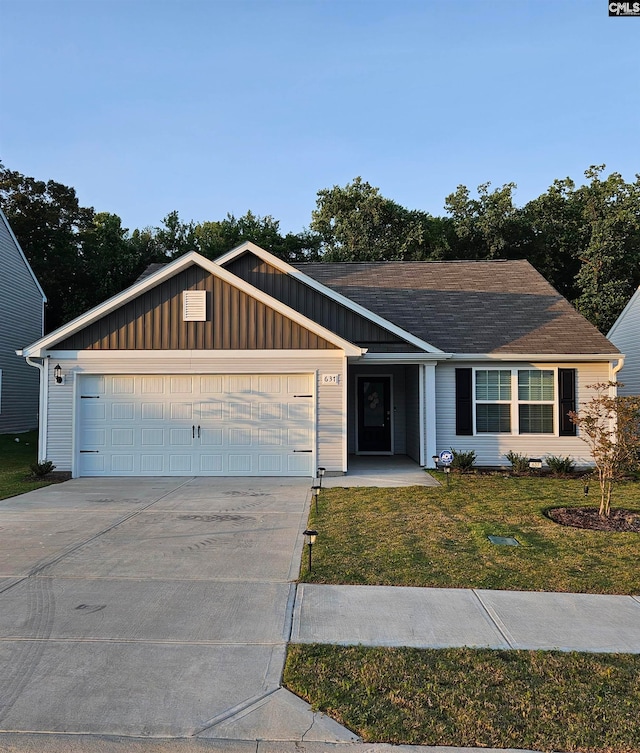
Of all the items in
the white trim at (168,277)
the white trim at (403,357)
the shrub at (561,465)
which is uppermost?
the white trim at (168,277)

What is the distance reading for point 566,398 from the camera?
1209cm

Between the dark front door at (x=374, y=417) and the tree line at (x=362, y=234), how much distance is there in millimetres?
14814

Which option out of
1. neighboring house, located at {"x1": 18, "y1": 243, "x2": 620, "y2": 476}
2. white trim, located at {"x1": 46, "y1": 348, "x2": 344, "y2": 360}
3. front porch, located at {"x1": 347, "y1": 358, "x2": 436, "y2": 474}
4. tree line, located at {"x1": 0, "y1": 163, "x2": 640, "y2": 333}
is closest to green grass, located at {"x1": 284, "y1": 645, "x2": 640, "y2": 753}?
neighboring house, located at {"x1": 18, "y1": 243, "x2": 620, "y2": 476}

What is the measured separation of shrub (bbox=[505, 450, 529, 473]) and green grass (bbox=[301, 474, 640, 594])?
234 centimetres

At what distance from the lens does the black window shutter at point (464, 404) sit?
12.1m

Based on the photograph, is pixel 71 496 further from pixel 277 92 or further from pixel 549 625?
pixel 277 92

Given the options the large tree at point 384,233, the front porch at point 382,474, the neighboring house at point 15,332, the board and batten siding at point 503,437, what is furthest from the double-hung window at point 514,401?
the large tree at point 384,233

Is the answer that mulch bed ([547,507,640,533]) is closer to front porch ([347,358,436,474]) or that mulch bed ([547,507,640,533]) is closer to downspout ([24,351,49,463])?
front porch ([347,358,436,474])

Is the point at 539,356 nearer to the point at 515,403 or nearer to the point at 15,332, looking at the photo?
the point at 515,403

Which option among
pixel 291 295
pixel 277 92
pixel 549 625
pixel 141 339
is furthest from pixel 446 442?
pixel 277 92

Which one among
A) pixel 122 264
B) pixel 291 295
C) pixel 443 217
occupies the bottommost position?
pixel 291 295

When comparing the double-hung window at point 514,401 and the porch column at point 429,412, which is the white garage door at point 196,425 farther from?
the double-hung window at point 514,401

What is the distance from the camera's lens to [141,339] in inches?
438

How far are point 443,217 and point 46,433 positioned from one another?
969 inches
